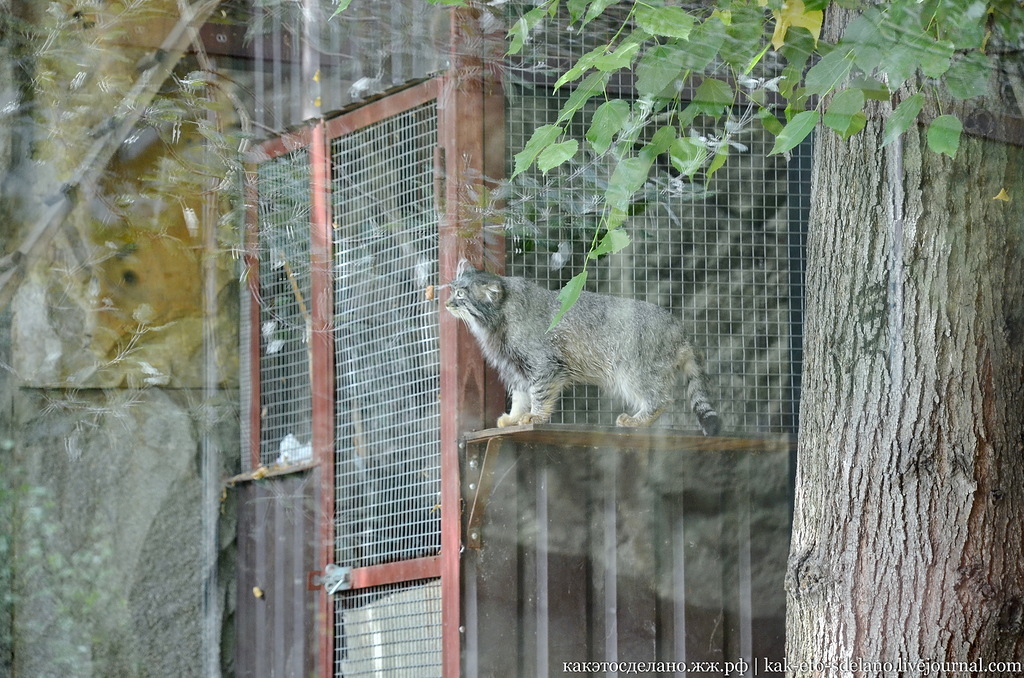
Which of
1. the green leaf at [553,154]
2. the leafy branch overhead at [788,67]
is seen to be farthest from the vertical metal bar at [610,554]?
the green leaf at [553,154]

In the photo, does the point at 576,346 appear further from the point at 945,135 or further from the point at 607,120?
the point at 945,135

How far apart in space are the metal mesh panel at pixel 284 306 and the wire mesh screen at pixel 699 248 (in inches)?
36.1

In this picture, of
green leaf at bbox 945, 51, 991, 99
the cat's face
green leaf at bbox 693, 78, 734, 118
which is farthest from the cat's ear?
green leaf at bbox 945, 51, 991, 99

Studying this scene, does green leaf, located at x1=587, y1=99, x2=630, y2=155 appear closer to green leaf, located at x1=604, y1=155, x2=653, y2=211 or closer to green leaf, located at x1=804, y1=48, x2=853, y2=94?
green leaf, located at x1=604, y1=155, x2=653, y2=211

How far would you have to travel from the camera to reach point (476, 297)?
3.53 meters

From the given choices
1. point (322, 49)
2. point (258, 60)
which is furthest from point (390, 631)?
point (258, 60)

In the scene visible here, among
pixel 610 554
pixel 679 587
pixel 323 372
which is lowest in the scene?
pixel 679 587

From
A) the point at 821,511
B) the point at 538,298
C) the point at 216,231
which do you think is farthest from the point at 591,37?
the point at 821,511

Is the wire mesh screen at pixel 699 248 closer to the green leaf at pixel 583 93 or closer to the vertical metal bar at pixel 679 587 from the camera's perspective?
the vertical metal bar at pixel 679 587

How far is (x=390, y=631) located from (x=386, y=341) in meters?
0.96

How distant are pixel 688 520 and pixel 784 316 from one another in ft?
2.60

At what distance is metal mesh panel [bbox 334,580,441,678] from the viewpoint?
3.54 m

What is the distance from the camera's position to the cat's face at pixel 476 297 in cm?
353

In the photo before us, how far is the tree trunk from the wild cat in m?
1.15
